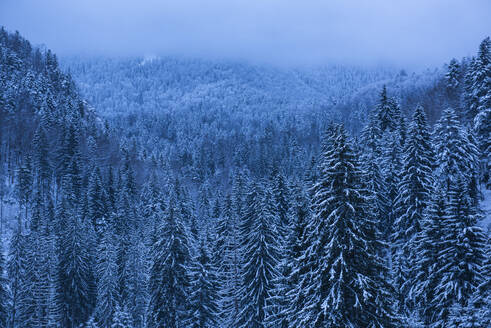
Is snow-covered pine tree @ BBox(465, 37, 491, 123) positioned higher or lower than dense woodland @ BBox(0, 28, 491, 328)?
higher

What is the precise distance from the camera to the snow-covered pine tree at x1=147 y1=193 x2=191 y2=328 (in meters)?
34.0

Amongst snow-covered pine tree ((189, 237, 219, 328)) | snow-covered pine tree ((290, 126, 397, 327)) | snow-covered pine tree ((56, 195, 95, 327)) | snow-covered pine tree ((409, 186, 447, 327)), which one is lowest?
snow-covered pine tree ((56, 195, 95, 327))

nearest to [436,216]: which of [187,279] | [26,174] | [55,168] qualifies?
[187,279]

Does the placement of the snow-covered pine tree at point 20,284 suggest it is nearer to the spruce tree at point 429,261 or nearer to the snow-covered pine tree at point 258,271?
the snow-covered pine tree at point 258,271

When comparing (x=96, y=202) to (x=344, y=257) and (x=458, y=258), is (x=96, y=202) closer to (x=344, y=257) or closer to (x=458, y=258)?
(x=458, y=258)

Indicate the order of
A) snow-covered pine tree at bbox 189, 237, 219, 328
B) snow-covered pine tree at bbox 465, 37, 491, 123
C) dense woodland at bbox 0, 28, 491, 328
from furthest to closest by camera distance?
snow-covered pine tree at bbox 465, 37, 491, 123 → snow-covered pine tree at bbox 189, 237, 219, 328 → dense woodland at bbox 0, 28, 491, 328

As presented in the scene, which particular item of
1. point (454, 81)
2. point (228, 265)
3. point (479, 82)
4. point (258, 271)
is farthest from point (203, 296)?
point (454, 81)

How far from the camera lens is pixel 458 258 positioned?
2430 cm

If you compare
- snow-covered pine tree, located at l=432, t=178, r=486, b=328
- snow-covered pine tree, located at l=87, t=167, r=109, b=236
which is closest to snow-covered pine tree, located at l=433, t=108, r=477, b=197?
snow-covered pine tree, located at l=432, t=178, r=486, b=328

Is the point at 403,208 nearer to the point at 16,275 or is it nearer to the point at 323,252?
the point at 323,252

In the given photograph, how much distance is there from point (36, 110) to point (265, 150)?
259 feet

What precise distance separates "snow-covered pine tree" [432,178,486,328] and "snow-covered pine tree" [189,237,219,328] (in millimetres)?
17583

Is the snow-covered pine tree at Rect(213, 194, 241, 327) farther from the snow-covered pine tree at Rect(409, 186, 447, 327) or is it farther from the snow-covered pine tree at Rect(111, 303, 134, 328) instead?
the snow-covered pine tree at Rect(409, 186, 447, 327)

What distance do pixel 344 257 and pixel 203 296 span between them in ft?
70.2
